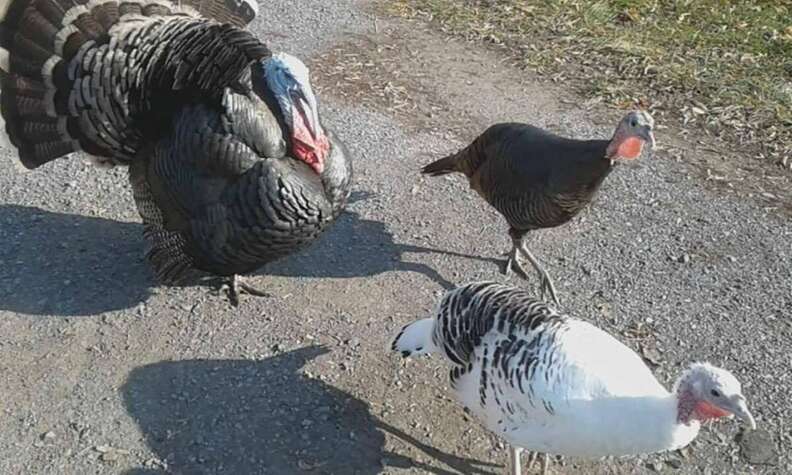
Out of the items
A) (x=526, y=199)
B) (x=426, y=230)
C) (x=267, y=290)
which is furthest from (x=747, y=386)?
(x=267, y=290)

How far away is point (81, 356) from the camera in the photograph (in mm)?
4371

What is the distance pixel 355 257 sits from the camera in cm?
507

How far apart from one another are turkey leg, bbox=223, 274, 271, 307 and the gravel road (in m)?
0.06

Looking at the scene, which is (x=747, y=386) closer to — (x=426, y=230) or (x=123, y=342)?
(x=426, y=230)

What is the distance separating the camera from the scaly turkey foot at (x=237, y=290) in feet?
15.6

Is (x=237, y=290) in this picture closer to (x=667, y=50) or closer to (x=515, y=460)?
(x=515, y=460)

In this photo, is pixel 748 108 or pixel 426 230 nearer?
pixel 426 230

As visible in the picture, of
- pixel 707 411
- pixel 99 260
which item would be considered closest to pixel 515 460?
pixel 707 411

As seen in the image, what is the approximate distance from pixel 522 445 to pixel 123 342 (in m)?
2.03

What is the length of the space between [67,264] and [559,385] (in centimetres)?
282

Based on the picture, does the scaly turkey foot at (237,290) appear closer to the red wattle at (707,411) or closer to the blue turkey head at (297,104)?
the blue turkey head at (297,104)

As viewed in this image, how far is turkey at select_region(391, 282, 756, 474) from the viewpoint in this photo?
319 centimetres

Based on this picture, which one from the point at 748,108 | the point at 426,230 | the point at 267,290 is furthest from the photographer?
the point at 748,108

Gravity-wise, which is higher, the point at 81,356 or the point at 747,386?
the point at 747,386
